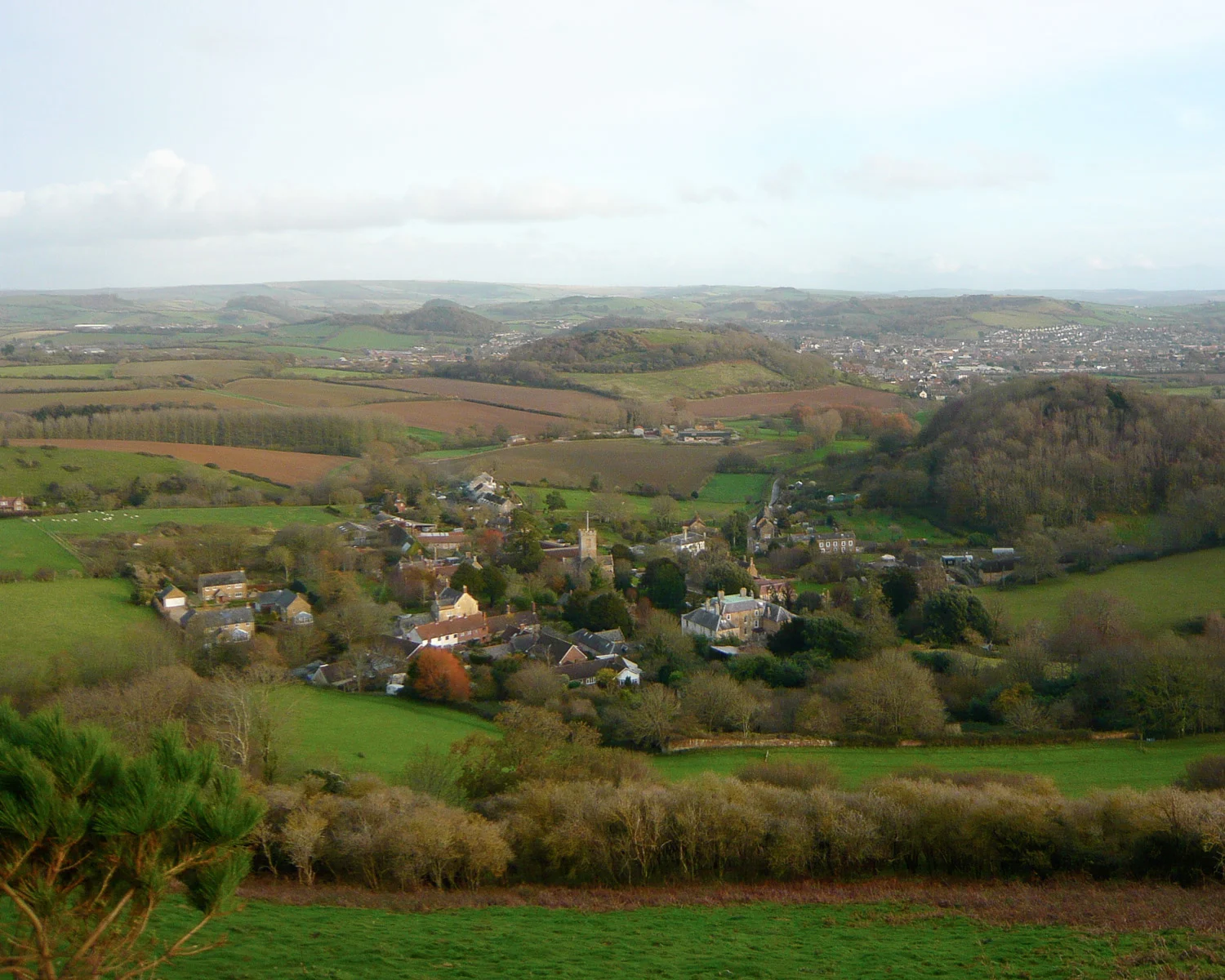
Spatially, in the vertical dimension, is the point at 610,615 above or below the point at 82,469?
below

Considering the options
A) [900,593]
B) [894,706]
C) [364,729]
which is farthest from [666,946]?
[900,593]

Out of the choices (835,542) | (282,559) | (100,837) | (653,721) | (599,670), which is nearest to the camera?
(100,837)

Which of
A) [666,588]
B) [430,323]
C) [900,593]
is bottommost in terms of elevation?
[666,588]

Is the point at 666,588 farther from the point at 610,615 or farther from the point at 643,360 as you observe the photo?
the point at 643,360

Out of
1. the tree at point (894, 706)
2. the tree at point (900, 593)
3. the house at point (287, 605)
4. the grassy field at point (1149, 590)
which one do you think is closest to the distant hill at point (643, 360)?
the house at point (287, 605)

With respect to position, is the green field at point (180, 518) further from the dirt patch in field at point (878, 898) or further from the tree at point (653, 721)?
the dirt patch in field at point (878, 898)

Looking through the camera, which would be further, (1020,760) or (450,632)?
(450,632)
